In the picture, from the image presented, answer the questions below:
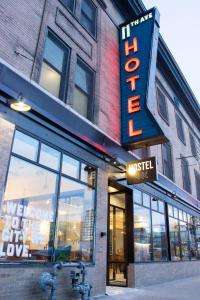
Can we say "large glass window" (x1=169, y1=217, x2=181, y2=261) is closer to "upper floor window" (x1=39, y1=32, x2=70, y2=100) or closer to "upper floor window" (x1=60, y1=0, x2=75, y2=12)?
"upper floor window" (x1=39, y1=32, x2=70, y2=100)

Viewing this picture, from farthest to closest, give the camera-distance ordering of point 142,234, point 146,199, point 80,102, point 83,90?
point 146,199, point 142,234, point 83,90, point 80,102

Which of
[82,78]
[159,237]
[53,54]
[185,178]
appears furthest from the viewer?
[185,178]

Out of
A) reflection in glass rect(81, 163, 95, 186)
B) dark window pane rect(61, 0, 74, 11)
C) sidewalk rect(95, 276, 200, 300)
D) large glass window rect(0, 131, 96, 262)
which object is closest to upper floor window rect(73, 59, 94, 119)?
reflection in glass rect(81, 163, 95, 186)

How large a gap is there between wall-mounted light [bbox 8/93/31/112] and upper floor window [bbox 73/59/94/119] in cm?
345

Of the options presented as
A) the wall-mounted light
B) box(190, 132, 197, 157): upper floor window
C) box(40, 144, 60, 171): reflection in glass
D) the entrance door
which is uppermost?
box(190, 132, 197, 157): upper floor window

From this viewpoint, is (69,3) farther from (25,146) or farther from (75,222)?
(75,222)

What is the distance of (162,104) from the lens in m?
17.2

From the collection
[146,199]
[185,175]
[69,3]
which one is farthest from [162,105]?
[69,3]

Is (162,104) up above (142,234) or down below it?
above

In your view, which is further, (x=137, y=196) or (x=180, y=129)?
(x=180, y=129)

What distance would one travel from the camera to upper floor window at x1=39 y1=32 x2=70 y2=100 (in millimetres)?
8641

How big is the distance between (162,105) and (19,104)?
1269cm

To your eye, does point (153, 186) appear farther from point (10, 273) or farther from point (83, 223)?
point (10, 273)

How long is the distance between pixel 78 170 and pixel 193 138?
17247 mm
